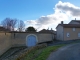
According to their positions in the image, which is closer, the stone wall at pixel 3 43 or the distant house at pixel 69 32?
the stone wall at pixel 3 43

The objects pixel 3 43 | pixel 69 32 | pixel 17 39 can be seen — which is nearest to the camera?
pixel 3 43

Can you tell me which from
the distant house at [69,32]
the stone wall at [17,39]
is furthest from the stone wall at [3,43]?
the distant house at [69,32]

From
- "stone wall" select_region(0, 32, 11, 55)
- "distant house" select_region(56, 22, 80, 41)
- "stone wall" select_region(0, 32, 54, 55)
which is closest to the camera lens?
"stone wall" select_region(0, 32, 11, 55)

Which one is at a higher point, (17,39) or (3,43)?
(17,39)

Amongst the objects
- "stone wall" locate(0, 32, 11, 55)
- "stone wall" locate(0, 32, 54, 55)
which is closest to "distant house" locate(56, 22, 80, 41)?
"stone wall" locate(0, 32, 54, 55)

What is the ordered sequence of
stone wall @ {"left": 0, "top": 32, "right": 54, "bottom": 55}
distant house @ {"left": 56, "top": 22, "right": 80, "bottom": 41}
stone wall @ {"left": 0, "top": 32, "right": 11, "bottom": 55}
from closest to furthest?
1. stone wall @ {"left": 0, "top": 32, "right": 11, "bottom": 55}
2. stone wall @ {"left": 0, "top": 32, "right": 54, "bottom": 55}
3. distant house @ {"left": 56, "top": 22, "right": 80, "bottom": 41}

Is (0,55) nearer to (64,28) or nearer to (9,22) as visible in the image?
(64,28)

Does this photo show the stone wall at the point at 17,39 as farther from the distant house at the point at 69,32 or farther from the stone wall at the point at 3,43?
the distant house at the point at 69,32

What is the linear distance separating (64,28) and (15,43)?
53.2 ft

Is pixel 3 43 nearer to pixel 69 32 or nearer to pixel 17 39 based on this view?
pixel 17 39

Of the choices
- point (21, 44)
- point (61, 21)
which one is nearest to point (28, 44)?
point (21, 44)

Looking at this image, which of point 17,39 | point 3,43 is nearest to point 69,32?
point 17,39

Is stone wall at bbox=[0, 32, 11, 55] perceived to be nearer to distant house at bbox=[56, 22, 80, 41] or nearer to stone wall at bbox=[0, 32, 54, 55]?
stone wall at bbox=[0, 32, 54, 55]

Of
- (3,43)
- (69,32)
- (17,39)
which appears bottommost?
(3,43)
